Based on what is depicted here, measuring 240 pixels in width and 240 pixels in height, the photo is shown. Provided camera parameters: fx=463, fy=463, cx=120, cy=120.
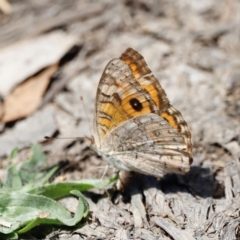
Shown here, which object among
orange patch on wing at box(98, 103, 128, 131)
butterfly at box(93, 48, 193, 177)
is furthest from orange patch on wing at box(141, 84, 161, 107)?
orange patch on wing at box(98, 103, 128, 131)

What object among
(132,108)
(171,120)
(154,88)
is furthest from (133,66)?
(171,120)

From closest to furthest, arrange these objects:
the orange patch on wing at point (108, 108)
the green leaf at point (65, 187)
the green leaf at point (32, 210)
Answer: the green leaf at point (32, 210), the green leaf at point (65, 187), the orange patch on wing at point (108, 108)

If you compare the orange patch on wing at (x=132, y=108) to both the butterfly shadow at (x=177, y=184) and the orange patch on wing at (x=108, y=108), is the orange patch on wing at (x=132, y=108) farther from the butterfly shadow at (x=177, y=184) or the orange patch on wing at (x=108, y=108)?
the butterfly shadow at (x=177, y=184)

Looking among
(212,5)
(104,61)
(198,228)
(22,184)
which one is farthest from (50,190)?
(212,5)

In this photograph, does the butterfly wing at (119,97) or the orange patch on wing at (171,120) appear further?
the orange patch on wing at (171,120)

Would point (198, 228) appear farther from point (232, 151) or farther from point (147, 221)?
point (232, 151)

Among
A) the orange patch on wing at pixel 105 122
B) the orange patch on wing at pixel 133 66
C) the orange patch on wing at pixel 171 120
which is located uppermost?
the orange patch on wing at pixel 133 66

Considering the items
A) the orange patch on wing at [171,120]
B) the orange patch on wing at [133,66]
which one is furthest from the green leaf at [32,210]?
the orange patch on wing at [133,66]

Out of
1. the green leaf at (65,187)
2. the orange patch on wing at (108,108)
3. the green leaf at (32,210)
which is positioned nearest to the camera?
the green leaf at (32,210)
